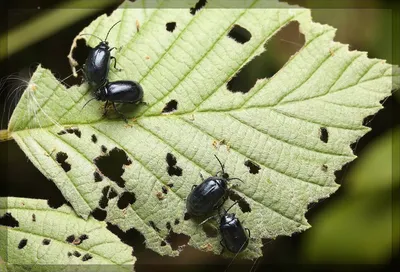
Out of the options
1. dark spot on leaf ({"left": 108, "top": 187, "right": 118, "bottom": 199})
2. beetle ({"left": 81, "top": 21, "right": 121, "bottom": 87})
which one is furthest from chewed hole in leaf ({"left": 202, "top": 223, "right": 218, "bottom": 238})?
beetle ({"left": 81, "top": 21, "right": 121, "bottom": 87})

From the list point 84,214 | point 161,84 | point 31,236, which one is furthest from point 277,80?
point 31,236

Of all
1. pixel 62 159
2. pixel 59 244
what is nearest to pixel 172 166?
pixel 62 159

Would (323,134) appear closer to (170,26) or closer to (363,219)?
(363,219)

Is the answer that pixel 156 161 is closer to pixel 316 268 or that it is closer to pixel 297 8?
pixel 297 8

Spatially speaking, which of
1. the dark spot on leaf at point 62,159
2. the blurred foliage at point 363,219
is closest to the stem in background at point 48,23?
the dark spot on leaf at point 62,159

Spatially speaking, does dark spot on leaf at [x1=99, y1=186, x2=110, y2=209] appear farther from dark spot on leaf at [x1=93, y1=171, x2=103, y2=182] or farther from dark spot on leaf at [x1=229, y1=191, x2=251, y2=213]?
dark spot on leaf at [x1=229, y1=191, x2=251, y2=213]

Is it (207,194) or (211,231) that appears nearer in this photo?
(207,194)
